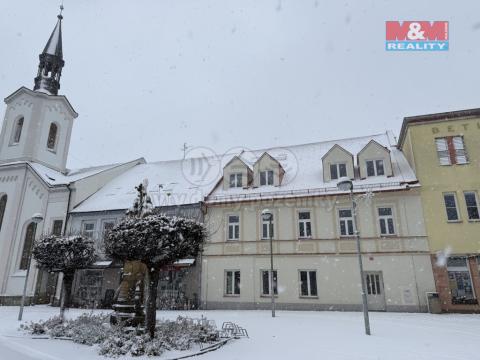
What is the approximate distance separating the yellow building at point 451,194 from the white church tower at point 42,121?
91.8ft

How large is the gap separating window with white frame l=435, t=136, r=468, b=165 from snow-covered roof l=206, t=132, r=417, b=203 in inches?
72.9

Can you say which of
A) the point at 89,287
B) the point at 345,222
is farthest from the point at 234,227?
the point at 89,287

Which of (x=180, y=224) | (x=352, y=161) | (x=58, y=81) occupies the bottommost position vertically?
(x=180, y=224)

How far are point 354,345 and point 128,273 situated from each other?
7.27 m

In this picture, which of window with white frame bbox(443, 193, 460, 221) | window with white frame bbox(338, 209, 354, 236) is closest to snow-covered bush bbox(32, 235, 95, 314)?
window with white frame bbox(338, 209, 354, 236)

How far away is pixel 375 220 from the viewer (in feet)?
64.7

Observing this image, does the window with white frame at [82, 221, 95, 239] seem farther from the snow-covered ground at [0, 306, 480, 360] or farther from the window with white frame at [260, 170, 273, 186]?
the window with white frame at [260, 170, 273, 186]

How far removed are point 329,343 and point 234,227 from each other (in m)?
13.0

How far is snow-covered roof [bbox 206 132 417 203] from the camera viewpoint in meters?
20.4

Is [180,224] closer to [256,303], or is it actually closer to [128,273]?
[128,273]

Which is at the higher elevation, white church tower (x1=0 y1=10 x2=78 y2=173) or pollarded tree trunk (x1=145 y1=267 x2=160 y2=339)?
white church tower (x1=0 y1=10 x2=78 y2=173)

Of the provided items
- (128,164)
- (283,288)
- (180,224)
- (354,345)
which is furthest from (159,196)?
(354,345)

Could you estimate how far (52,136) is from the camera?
30.7 metres

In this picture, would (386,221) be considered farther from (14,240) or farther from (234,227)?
(14,240)
